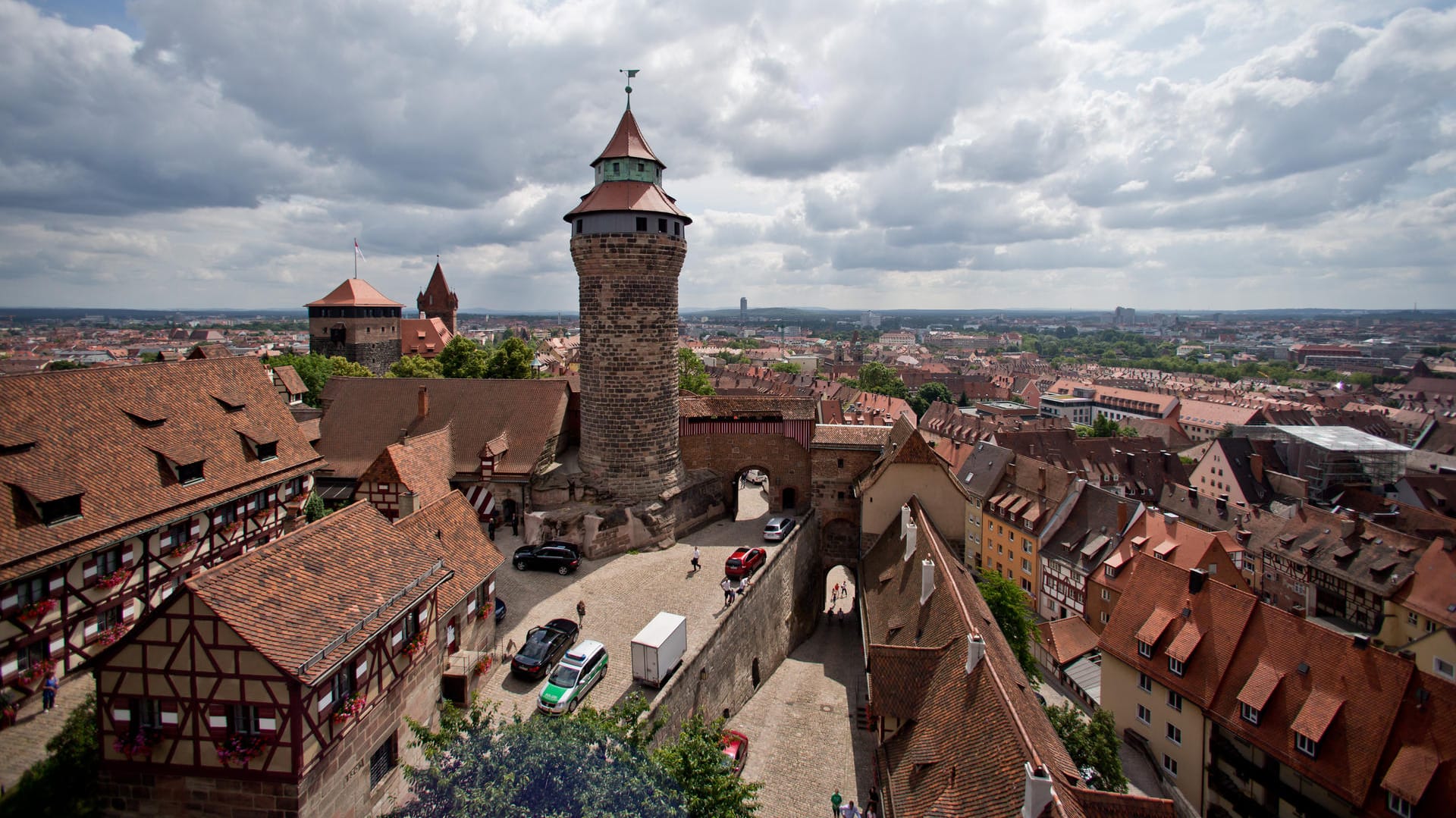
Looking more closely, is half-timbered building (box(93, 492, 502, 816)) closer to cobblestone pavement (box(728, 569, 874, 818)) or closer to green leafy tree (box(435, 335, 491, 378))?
cobblestone pavement (box(728, 569, 874, 818))

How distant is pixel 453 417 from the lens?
90.7ft

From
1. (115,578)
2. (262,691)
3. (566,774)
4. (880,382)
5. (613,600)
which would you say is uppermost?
(262,691)

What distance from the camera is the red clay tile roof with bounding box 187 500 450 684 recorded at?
10086 mm

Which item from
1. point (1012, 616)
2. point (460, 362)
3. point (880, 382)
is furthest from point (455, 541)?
point (880, 382)

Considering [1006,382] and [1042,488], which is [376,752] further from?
[1006,382]

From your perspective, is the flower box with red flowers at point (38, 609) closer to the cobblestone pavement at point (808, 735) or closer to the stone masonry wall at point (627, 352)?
the stone masonry wall at point (627, 352)

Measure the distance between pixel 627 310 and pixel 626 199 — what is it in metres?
3.66

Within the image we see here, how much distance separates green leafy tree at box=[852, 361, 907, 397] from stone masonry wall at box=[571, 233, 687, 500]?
294 feet

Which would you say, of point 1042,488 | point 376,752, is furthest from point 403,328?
point 376,752

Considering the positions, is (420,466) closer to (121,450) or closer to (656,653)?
(121,450)

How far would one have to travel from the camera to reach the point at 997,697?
13.1m

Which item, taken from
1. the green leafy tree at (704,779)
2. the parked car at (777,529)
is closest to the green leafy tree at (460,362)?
the parked car at (777,529)

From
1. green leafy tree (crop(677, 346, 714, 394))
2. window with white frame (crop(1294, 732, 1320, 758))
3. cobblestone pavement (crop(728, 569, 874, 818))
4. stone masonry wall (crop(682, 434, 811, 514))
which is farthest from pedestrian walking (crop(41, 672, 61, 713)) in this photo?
green leafy tree (crop(677, 346, 714, 394))

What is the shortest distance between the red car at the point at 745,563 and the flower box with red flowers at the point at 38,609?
1528cm
